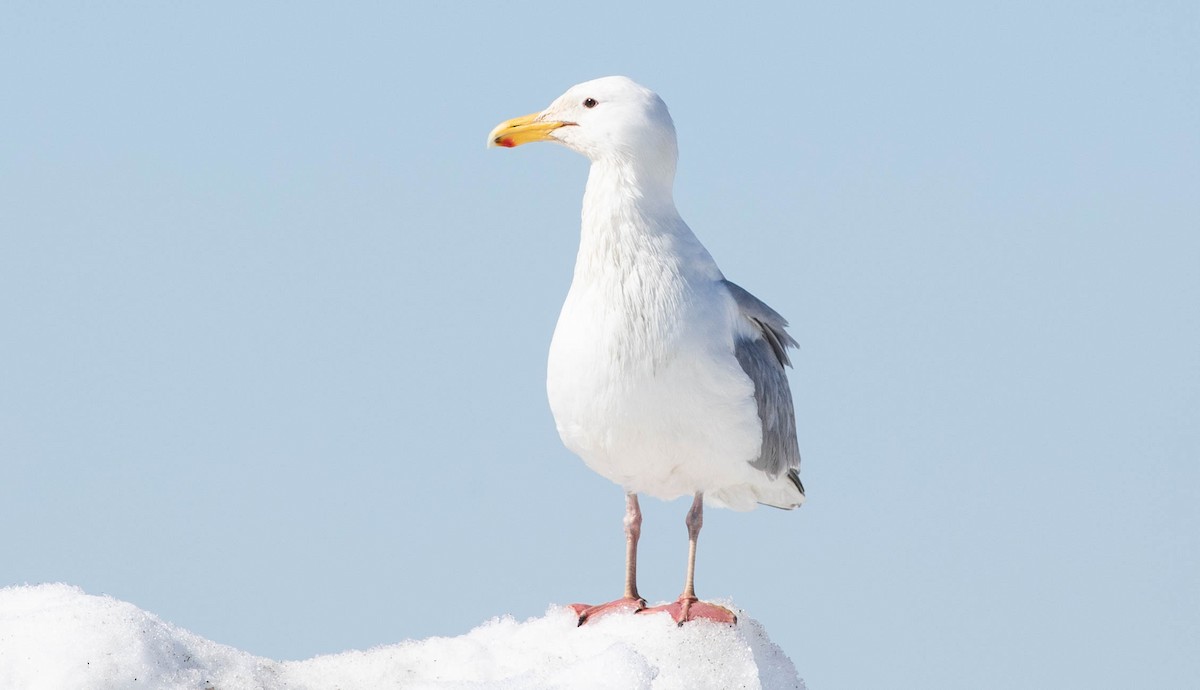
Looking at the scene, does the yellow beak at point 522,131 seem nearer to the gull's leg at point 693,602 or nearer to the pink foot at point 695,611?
the gull's leg at point 693,602

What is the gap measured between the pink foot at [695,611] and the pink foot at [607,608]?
24 centimetres

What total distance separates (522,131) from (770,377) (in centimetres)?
249

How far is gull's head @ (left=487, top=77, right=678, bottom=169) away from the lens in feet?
31.2

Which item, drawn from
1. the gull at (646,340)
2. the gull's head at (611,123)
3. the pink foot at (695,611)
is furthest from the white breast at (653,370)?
the pink foot at (695,611)

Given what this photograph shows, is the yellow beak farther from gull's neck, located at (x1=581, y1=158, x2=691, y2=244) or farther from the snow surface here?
the snow surface

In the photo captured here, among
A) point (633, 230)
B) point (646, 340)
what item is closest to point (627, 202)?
point (633, 230)

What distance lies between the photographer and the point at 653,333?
917 centimetres

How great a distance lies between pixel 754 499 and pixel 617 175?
2877mm

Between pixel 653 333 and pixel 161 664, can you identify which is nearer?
pixel 161 664

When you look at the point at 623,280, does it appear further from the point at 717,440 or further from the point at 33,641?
the point at 33,641

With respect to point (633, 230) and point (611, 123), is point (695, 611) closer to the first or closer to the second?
point (633, 230)

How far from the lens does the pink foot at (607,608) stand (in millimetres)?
9758

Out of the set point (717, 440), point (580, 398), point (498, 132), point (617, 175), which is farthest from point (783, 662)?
point (498, 132)

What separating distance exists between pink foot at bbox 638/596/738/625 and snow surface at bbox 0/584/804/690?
0.06 meters
